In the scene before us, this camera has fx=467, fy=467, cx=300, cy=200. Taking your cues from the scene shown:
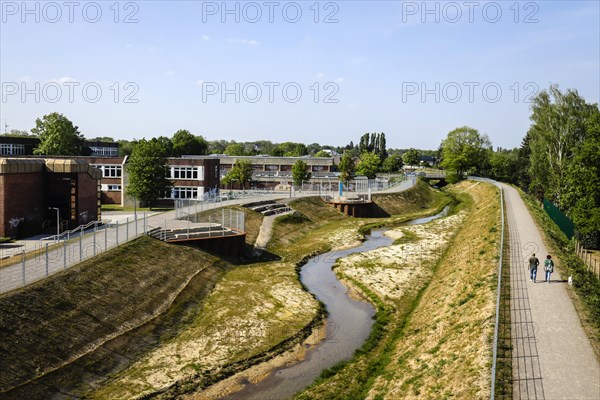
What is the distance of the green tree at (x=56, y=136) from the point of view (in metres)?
88.1

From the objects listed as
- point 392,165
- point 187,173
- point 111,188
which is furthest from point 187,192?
point 392,165

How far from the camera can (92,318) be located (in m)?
23.3

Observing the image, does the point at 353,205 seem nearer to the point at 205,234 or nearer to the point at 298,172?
the point at 298,172

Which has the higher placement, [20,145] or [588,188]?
[20,145]

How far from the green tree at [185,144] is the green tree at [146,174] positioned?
7782cm

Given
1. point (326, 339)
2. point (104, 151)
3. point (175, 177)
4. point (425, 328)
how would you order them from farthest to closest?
1. point (104, 151)
2. point (175, 177)
3. point (326, 339)
4. point (425, 328)

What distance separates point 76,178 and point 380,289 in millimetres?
25998

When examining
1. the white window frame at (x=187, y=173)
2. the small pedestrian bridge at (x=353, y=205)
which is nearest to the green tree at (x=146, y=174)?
the white window frame at (x=187, y=173)

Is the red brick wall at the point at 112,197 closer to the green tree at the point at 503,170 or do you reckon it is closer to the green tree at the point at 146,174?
the green tree at the point at 146,174

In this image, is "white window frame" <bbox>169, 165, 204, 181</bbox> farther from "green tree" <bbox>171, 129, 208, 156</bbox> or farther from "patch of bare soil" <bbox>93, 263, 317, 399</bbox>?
"green tree" <bbox>171, 129, 208, 156</bbox>

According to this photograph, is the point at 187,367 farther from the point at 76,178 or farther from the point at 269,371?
the point at 76,178

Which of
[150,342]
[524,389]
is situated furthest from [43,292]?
[524,389]

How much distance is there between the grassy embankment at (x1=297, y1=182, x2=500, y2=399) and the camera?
18.3 meters

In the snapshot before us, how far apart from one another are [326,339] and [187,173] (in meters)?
49.0
